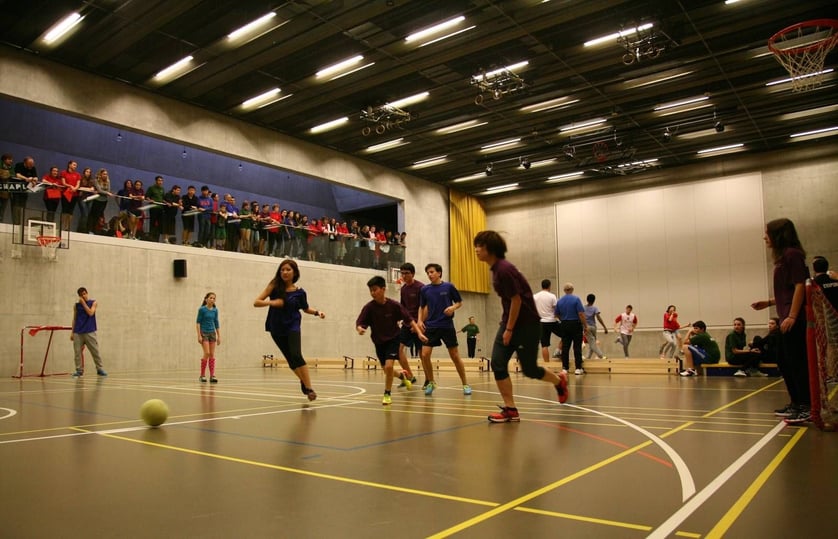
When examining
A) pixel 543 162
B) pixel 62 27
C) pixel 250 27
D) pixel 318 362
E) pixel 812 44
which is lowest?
pixel 318 362

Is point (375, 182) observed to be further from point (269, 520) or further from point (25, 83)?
point (269, 520)

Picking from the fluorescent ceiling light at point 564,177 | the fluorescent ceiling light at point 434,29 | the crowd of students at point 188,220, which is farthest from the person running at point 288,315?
the fluorescent ceiling light at point 564,177

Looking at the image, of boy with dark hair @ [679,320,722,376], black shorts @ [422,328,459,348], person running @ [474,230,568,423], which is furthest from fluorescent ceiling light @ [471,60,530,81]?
person running @ [474,230,568,423]

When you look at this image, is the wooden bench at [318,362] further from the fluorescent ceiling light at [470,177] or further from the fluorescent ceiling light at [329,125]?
the fluorescent ceiling light at [470,177]

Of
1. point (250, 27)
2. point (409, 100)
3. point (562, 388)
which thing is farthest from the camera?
point (409, 100)

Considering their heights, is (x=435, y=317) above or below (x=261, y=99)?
below

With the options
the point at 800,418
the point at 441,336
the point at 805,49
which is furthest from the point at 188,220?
the point at 800,418

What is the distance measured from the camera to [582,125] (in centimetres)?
2256

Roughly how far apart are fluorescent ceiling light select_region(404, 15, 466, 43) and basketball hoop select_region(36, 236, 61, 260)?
10801 millimetres

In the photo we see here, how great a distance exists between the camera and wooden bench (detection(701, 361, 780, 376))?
549 inches

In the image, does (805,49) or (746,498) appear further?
(805,49)

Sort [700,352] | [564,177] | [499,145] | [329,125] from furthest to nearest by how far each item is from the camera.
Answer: [564,177], [499,145], [329,125], [700,352]

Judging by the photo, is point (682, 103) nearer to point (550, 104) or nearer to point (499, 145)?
point (550, 104)

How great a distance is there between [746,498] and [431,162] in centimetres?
2468
